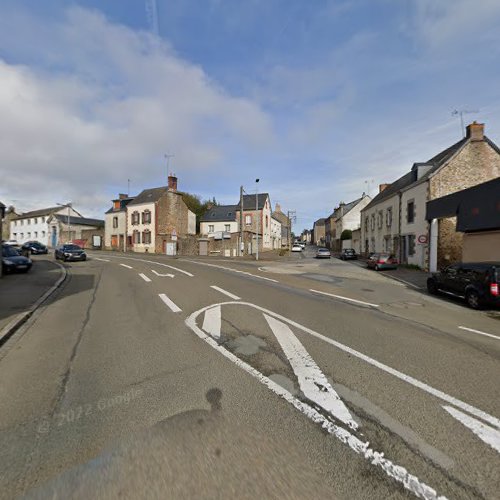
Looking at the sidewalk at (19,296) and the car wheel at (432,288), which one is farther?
the car wheel at (432,288)

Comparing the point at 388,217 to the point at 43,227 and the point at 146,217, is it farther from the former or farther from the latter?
the point at 43,227

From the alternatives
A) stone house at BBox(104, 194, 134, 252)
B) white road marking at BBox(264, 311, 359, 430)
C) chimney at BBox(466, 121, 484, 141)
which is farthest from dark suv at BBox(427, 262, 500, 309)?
stone house at BBox(104, 194, 134, 252)

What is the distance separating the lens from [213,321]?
665cm

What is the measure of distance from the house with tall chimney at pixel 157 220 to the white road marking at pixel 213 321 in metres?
32.2

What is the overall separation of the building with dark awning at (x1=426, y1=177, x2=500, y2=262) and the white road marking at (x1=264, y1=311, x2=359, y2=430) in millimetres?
14266

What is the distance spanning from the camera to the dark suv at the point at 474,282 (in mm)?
8766

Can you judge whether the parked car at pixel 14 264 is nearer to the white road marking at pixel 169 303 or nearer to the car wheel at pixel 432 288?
the white road marking at pixel 169 303

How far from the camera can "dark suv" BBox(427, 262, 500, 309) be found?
8766 millimetres

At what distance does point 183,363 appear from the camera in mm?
4371

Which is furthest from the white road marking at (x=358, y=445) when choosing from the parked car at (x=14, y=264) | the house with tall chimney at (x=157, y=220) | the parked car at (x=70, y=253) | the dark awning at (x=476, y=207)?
the house with tall chimney at (x=157, y=220)

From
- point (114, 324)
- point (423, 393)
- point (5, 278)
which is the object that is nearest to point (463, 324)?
point (423, 393)

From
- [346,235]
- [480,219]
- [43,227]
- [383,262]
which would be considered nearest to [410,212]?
[383,262]

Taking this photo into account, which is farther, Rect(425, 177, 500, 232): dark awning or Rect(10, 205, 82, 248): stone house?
Rect(10, 205, 82, 248): stone house

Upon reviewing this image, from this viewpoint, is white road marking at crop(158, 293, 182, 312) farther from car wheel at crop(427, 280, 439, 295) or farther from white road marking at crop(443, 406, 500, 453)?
car wheel at crop(427, 280, 439, 295)
